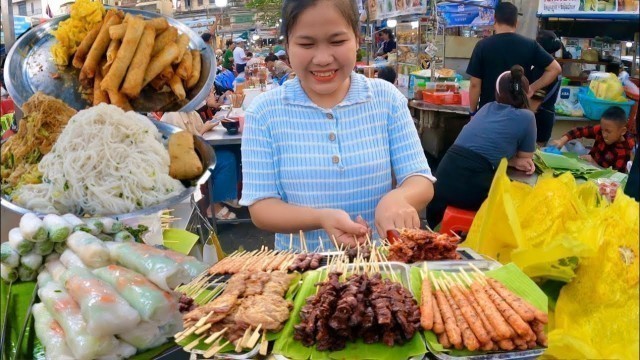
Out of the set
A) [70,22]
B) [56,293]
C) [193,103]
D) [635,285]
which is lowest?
[56,293]

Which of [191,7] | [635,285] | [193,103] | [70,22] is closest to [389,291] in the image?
[635,285]

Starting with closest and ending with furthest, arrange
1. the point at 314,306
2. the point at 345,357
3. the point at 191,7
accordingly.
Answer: the point at 345,357 → the point at 314,306 → the point at 191,7

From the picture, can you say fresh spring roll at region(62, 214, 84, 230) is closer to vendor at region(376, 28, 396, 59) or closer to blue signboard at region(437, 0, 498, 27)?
blue signboard at region(437, 0, 498, 27)

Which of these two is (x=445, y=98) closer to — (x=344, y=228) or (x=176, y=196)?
(x=344, y=228)

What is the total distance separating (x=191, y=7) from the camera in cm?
450

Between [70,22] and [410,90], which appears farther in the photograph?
[410,90]

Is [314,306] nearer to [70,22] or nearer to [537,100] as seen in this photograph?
[70,22]

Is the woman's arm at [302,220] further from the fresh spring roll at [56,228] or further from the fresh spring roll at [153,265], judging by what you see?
the fresh spring roll at [56,228]

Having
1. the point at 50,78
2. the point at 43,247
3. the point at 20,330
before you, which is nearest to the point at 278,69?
the point at 50,78

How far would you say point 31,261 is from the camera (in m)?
1.97

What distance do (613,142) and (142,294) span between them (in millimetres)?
5809

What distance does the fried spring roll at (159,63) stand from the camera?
2535mm

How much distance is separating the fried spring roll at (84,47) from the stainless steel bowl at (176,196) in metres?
0.47

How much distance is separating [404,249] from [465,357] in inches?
22.0
